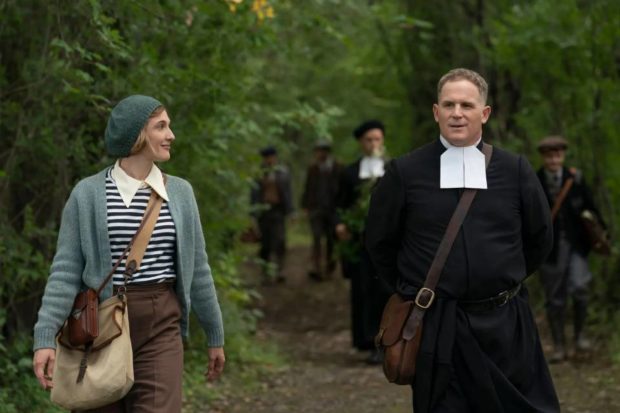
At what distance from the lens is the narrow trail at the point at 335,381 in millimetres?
10109

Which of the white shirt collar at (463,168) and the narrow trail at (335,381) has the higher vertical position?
the white shirt collar at (463,168)

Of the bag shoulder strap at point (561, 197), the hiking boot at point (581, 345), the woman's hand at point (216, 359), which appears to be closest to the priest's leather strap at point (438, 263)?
the woman's hand at point (216, 359)

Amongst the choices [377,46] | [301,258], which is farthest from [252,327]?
[301,258]

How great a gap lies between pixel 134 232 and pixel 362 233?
6584 millimetres

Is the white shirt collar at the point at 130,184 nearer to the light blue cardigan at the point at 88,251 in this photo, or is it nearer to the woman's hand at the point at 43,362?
the light blue cardigan at the point at 88,251

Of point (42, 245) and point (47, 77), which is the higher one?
point (47, 77)

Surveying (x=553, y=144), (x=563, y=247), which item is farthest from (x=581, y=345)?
(x=553, y=144)

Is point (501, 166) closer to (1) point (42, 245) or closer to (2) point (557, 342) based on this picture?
Result: (1) point (42, 245)

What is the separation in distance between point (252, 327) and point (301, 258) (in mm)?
13217

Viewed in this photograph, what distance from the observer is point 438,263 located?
5453 mm

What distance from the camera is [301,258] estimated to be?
2558 centimetres

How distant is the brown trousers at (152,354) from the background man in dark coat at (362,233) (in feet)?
21.5

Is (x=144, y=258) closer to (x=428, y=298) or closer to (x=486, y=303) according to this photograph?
(x=428, y=298)

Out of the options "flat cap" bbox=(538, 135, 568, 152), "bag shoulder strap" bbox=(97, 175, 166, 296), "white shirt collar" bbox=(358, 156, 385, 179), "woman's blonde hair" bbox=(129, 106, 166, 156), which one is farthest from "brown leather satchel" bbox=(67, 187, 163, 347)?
"white shirt collar" bbox=(358, 156, 385, 179)
